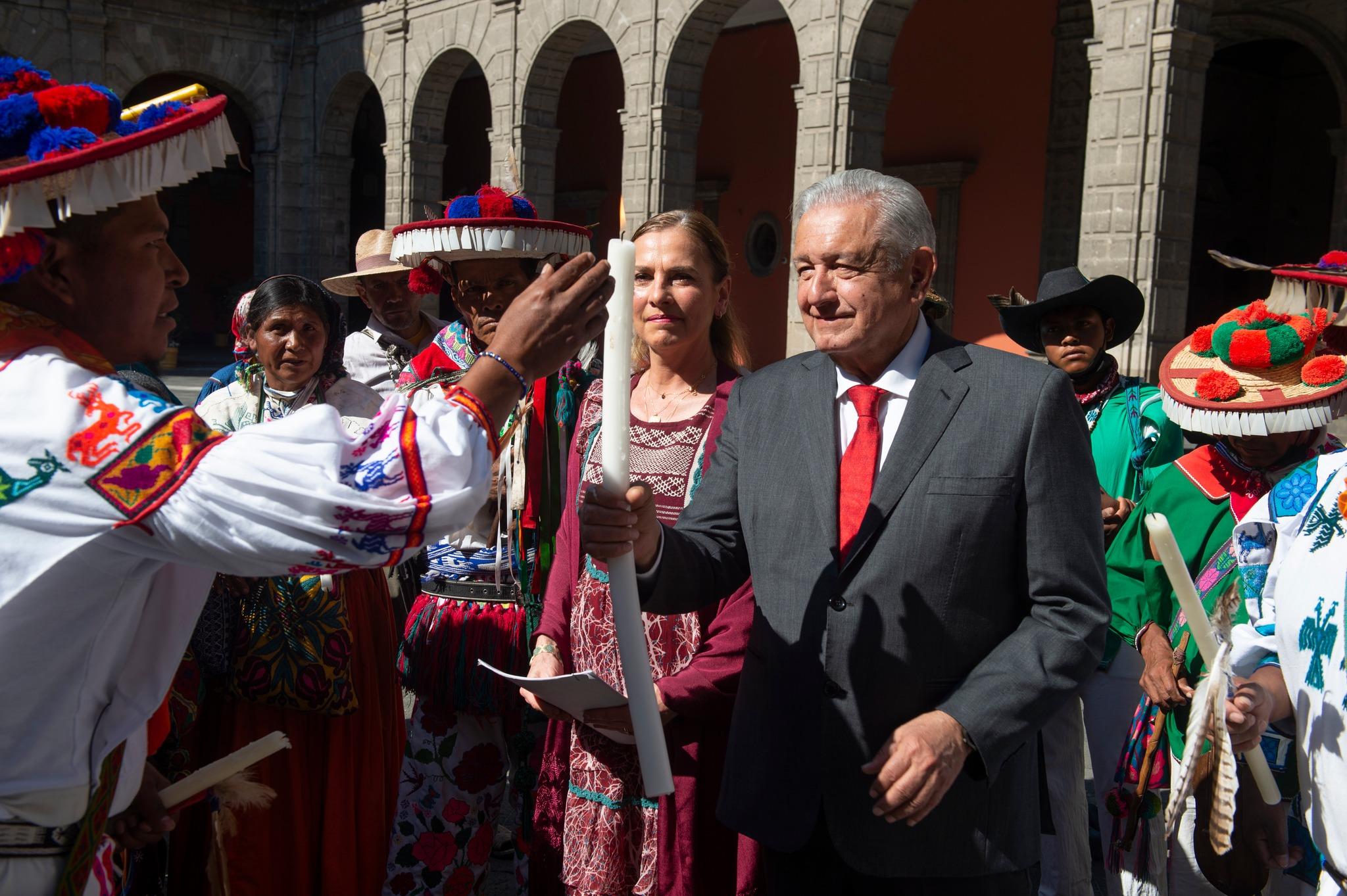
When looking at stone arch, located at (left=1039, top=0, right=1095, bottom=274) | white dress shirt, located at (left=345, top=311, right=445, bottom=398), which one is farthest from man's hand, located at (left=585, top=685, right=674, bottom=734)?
stone arch, located at (left=1039, top=0, right=1095, bottom=274)

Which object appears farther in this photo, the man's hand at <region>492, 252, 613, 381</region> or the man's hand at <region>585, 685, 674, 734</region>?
the man's hand at <region>585, 685, 674, 734</region>

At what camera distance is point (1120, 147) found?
8.84 meters

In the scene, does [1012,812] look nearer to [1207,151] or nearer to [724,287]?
[724,287]

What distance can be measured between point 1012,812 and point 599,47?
718 inches

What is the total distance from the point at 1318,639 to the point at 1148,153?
775cm

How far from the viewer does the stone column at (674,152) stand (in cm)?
1288

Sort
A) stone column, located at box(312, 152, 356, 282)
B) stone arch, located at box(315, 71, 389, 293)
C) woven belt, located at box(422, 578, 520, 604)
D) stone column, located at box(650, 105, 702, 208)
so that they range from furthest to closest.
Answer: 1. stone column, located at box(312, 152, 356, 282)
2. stone arch, located at box(315, 71, 389, 293)
3. stone column, located at box(650, 105, 702, 208)
4. woven belt, located at box(422, 578, 520, 604)

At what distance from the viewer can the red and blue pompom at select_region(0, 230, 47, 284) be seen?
5.03ft

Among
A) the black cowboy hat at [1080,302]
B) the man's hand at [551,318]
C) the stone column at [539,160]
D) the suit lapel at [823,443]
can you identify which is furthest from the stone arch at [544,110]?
the man's hand at [551,318]

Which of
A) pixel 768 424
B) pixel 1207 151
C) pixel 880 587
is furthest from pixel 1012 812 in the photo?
pixel 1207 151

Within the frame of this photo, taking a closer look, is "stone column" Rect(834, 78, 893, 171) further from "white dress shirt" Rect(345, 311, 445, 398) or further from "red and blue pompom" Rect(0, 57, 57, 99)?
"red and blue pompom" Rect(0, 57, 57, 99)

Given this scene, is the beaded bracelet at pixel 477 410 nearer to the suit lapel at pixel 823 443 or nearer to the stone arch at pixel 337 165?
the suit lapel at pixel 823 443

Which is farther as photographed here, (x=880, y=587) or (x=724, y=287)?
(x=724, y=287)

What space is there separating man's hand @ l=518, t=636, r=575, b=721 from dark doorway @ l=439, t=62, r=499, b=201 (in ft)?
67.0
